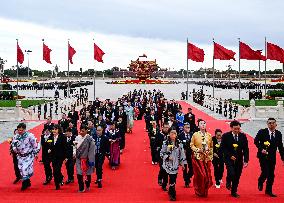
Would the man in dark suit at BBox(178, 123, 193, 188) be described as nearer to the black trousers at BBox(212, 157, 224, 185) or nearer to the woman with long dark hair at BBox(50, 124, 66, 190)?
the black trousers at BBox(212, 157, 224, 185)

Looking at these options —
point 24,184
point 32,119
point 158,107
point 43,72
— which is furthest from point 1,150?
point 43,72

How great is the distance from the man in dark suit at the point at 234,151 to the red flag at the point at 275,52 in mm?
25038

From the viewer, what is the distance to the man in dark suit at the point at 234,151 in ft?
28.4

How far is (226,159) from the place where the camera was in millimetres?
8727

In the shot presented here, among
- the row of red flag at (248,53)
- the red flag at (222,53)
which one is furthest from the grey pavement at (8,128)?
the row of red flag at (248,53)

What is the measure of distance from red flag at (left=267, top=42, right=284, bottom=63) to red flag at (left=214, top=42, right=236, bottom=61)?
7.75 ft

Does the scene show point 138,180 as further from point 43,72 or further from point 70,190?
point 43,72

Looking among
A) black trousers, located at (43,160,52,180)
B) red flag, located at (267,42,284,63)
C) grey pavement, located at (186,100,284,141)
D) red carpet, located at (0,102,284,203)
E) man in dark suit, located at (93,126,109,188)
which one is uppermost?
red flag, located at (267,42,284,63)

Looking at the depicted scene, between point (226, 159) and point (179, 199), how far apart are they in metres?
1.10

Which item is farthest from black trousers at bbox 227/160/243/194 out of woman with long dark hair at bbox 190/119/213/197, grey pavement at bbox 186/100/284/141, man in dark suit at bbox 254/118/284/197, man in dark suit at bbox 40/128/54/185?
grey pavement at bbox 186/100/284/141

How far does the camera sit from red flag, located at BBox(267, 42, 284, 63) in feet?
106

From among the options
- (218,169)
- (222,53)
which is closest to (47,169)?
(218,169)

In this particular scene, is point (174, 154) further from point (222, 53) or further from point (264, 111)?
point (222, 53)

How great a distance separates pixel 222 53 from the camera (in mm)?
34719
